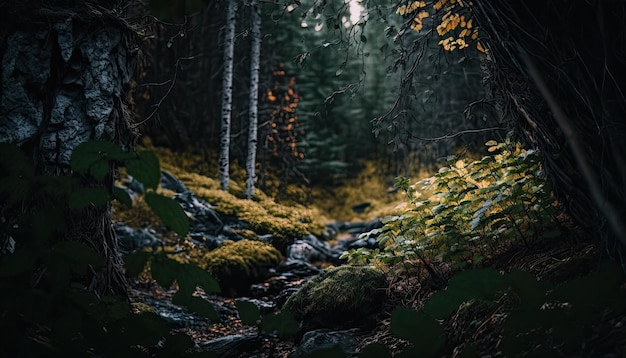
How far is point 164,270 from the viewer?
1325 millimetres

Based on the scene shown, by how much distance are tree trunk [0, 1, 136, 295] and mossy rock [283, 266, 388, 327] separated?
1.84 metres

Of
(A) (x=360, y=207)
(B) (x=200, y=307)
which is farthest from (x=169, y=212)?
(A) (x=360, y=207)

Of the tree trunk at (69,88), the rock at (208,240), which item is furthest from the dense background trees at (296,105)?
the tree trunk at (69,88)

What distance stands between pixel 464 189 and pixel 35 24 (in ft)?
12.8

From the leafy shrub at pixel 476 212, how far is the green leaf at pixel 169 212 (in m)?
2.33

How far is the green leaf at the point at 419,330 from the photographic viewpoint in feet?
4.30

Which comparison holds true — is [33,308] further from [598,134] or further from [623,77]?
[623,77]

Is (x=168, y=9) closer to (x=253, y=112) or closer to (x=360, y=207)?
(x=253, y=112)

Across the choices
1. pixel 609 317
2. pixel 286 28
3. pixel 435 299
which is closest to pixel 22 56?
pixel 435 299

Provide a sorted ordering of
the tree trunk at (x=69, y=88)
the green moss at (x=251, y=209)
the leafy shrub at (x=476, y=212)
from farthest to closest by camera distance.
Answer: the green moss at (x=251, y=209) < the tree trunk at (x=69, y=88) < the leafy shrub at (x=476, y=212)

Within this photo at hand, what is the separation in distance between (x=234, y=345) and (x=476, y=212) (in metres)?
2.38

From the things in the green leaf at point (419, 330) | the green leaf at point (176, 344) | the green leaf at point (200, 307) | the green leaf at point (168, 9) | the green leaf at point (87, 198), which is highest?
the green leaf at point (168, 9)

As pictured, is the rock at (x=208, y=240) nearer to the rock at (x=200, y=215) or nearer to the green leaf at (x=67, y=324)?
the rock at (x=200, y=215)

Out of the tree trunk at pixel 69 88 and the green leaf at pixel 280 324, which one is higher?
the tree trunk at pixel 69 88
